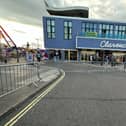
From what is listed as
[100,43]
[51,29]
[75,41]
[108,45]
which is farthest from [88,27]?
[51,29]

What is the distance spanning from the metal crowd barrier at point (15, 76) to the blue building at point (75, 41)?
106 ft

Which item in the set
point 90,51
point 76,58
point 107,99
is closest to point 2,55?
point 76,58

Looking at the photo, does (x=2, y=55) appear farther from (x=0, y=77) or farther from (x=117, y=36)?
(x=117, y=36)

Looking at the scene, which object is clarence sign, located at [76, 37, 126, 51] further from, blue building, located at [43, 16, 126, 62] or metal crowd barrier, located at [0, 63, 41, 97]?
metal crowd barrier, located at [0, 63, 41, 97]

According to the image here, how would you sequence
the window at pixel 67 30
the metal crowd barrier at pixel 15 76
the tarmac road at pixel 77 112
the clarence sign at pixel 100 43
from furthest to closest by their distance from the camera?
1. the window at pixel 67 30
2. the clarence sign at pixel 100 43
3. the metal crowd barrier at pixel 15 76
4. the tarmac road at pixel 77 112

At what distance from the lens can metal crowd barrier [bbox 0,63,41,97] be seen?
693 cm

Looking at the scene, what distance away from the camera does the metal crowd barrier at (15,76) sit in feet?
22.7

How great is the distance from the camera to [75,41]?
4309 cm

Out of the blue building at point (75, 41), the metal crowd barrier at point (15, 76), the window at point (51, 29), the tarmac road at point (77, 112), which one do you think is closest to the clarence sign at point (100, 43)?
the blue building at point (75, 41)

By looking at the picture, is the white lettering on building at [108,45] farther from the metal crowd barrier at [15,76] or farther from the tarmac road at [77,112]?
the tarmac road at [77,112]

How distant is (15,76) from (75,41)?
35720 mm

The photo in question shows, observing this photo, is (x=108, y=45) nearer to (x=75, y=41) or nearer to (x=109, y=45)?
(x=109, y=45)

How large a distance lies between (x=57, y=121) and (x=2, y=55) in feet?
102

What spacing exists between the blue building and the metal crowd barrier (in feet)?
106
